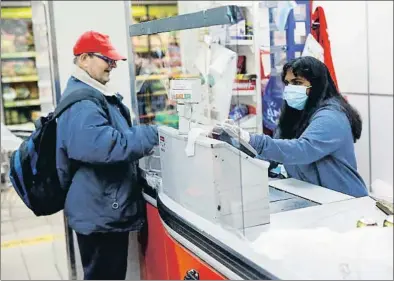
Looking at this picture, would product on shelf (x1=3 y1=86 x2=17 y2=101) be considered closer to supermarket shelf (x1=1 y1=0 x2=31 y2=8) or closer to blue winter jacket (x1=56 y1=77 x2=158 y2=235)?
supermarket shelf (x1=1 y1=0 x2=31 y2=8)

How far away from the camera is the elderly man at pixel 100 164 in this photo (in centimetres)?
258

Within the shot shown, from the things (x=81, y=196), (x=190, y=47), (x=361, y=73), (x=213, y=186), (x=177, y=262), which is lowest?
(x=177, y=262)

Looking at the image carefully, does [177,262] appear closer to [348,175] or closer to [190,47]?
[348,175]

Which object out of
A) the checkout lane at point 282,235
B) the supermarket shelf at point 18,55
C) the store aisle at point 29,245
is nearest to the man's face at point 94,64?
the checkout lane at point 282,235

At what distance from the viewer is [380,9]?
163 inches

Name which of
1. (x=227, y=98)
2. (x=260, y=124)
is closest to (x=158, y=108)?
(x=227, y=98)

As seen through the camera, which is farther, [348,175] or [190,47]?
[190,47]

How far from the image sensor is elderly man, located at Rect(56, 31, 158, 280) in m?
2.58

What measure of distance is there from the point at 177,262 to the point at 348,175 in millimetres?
961

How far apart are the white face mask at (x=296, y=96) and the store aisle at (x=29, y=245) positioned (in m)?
2.14

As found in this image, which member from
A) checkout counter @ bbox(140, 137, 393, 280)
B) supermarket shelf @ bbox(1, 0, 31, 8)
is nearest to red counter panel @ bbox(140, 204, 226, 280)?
checkout counter @ bbox(140, 137, 393, 280)

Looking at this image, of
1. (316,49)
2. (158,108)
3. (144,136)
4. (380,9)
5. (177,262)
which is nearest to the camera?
(177,262)

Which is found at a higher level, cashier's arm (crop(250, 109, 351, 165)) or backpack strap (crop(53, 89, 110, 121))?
backpack strap (crop(53, 89, 110, 121))

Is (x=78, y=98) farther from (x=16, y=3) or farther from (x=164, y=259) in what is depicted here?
(x=16, y=3)
